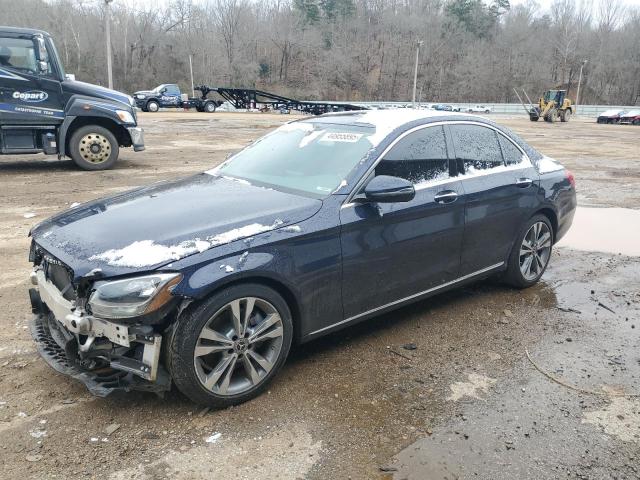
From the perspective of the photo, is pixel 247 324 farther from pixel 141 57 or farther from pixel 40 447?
pixel 141 57

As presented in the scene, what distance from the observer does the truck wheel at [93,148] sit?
37.0 feet

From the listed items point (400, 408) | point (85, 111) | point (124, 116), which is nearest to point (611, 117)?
point (124, 116)

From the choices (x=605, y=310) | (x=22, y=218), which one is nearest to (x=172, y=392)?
(x=605, y=310)

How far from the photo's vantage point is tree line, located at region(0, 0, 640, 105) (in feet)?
300

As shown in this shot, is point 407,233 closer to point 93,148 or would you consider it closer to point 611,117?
point 93,148

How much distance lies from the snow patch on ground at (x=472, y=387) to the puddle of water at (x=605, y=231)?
393 cm

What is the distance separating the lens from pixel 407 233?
3879 millimetres

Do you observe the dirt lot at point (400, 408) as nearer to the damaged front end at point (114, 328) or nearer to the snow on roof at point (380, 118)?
the damaged front end at point (114, 328)

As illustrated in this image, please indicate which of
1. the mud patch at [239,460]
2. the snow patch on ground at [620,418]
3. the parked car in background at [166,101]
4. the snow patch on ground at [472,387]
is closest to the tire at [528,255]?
the snow patch on ground at [472,387]

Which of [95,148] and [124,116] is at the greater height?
[124,116]

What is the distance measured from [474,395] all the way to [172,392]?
185cm

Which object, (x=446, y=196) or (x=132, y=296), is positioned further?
(x=446, y=196)

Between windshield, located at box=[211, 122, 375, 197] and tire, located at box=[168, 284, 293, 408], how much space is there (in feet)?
2.94

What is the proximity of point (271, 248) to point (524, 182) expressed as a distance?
276 centimetres
